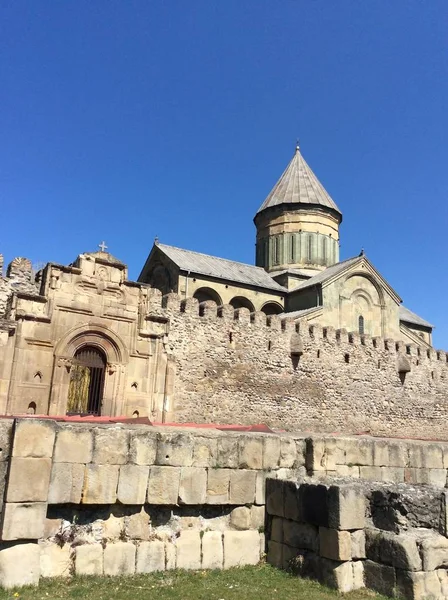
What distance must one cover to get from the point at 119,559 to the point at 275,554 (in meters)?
1.61

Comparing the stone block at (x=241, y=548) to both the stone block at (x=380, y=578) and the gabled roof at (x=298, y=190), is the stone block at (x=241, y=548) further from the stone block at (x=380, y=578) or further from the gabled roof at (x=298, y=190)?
the gabled roof at (x=298, y=190)

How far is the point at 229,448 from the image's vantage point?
5559 millimetres

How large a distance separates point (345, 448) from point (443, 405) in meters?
17.2

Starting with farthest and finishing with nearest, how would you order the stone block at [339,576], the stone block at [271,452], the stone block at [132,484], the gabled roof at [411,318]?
the gabled roof at [411,318], the stone block at [271,452], the stone block at [132,484], the stone block at [339,576]

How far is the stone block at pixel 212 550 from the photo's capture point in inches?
202

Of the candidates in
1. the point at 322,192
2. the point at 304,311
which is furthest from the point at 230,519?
the point at 322,192

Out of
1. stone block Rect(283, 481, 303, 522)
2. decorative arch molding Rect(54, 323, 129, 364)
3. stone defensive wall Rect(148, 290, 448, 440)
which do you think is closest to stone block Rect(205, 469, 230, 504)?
stone block Rect(283, 481, 303, 522)

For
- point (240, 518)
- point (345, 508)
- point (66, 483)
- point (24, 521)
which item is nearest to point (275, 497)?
point (240, 518)

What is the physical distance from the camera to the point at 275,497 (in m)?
5.54

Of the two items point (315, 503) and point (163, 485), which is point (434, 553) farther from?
point (163, 485)

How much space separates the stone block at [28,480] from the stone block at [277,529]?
235 centimetres

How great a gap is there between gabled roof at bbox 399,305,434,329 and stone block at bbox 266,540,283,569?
25444mm

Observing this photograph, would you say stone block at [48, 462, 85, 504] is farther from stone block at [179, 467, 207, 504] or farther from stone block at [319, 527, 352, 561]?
stone block at [319, 527, 352, 561]

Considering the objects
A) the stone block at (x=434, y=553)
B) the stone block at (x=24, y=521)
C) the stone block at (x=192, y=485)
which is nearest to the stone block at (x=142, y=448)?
the stone block at (x=192, y=485)
